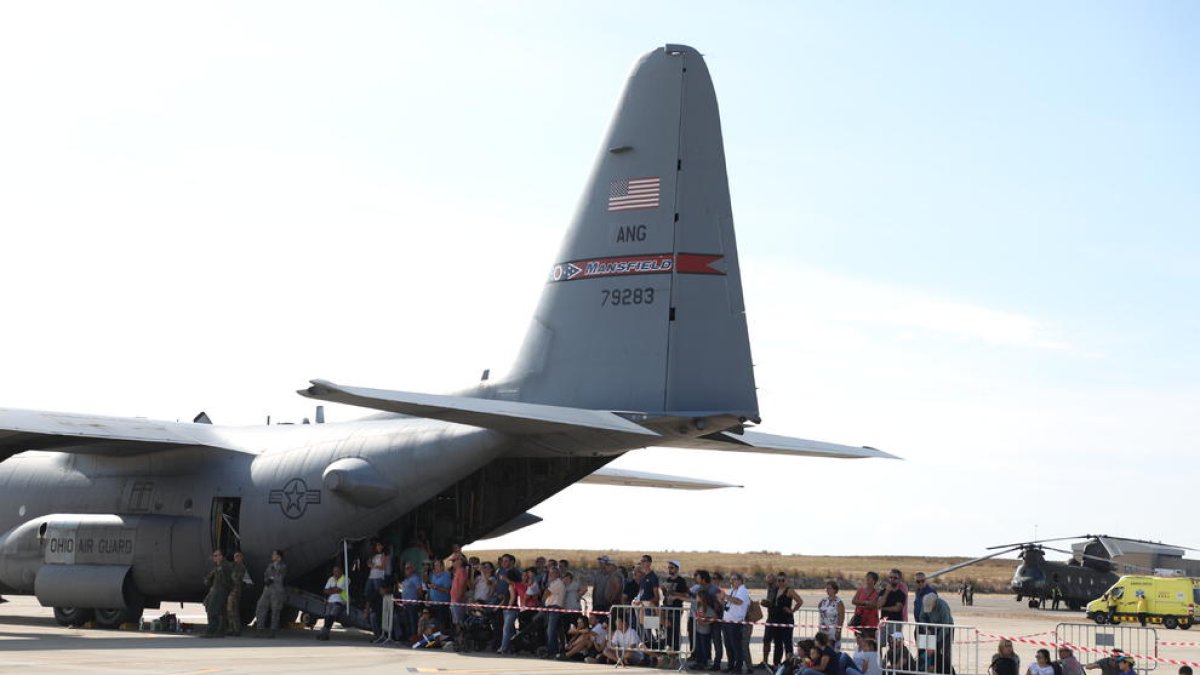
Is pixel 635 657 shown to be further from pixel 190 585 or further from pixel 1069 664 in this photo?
pixel 190 585

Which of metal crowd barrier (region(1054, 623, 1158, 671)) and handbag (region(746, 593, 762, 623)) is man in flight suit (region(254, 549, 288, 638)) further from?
metal crowd barrier (region(1054, 623, 1158, 671))

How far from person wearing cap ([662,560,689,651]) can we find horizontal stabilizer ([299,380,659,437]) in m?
1.83

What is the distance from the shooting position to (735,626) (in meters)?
17.0

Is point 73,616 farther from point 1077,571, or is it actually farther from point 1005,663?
point 1077,571

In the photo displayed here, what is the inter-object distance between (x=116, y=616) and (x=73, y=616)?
0.99 m

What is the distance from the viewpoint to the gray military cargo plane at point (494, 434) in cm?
1878

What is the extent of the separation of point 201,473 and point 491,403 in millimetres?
6512

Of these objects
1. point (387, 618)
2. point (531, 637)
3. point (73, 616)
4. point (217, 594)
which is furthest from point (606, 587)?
point (73, 616)

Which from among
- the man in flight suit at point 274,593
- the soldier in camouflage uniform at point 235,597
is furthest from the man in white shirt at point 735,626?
the soldier in camouflage uniform at point 235,597

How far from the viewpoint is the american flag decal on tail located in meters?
19.5

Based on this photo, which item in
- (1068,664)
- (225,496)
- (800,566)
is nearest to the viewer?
(1068,664)

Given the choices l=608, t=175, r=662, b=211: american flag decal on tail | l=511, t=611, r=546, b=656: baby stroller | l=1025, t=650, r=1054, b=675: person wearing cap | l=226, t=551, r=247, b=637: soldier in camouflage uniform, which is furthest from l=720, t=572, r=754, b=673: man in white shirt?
l=226, t=551, r=247, b=637: soldier in camouflage uniform

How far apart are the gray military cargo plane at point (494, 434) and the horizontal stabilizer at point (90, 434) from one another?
2.0 inches

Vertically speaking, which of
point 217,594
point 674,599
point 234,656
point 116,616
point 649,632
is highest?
point 674,599
